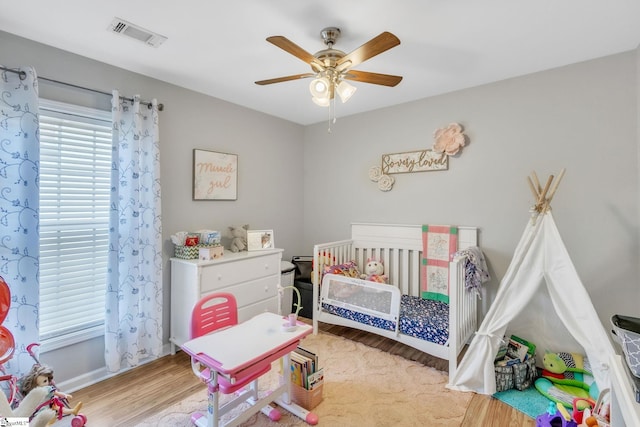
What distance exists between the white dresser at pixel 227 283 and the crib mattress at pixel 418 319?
2.15 feet

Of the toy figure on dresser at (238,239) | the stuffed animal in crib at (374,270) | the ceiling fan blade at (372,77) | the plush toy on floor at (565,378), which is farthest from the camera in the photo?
the stuffed animal in crib at (374,270)

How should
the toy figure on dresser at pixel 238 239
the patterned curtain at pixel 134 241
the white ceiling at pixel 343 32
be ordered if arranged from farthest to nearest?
the toy figure on dresser at pixel 238 239 → the patterned curtain at pixel 134 241 → the white ceiling at pixel 343 32

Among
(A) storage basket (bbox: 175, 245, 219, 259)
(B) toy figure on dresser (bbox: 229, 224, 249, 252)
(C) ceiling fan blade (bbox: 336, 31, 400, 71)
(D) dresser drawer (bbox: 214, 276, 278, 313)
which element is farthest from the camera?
(B) toy figure on dresser (bbox: 229, 224, 249, 252)

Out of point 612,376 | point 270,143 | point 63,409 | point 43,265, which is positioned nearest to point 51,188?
point 43,265

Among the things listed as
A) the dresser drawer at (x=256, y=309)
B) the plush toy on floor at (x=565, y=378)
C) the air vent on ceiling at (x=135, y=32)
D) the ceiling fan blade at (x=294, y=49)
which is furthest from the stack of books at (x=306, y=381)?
the air vent on ceiling at (x=135, y=32)

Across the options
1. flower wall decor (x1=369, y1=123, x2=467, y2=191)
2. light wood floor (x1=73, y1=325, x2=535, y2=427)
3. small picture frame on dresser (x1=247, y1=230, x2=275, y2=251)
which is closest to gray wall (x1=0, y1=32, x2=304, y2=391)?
light wood floor (x1=73, y1=325, x2=535, y2=427)

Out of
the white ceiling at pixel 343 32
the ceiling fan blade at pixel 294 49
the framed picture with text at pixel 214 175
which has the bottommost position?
the framed picture with text at pixel 214 175

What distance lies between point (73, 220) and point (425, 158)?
3.23m

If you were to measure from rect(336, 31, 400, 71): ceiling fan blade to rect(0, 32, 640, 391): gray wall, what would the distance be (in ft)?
5.50

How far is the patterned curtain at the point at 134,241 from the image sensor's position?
7.85 feet

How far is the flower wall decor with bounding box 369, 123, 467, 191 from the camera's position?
2.96 meters

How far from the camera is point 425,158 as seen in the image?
3.18m

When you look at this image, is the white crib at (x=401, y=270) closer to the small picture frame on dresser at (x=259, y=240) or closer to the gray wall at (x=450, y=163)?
the gray wall at (x=450, y=163)

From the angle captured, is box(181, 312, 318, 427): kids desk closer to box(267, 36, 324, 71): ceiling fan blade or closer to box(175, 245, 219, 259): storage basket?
box(175, 245, 219, 259): storage basket
